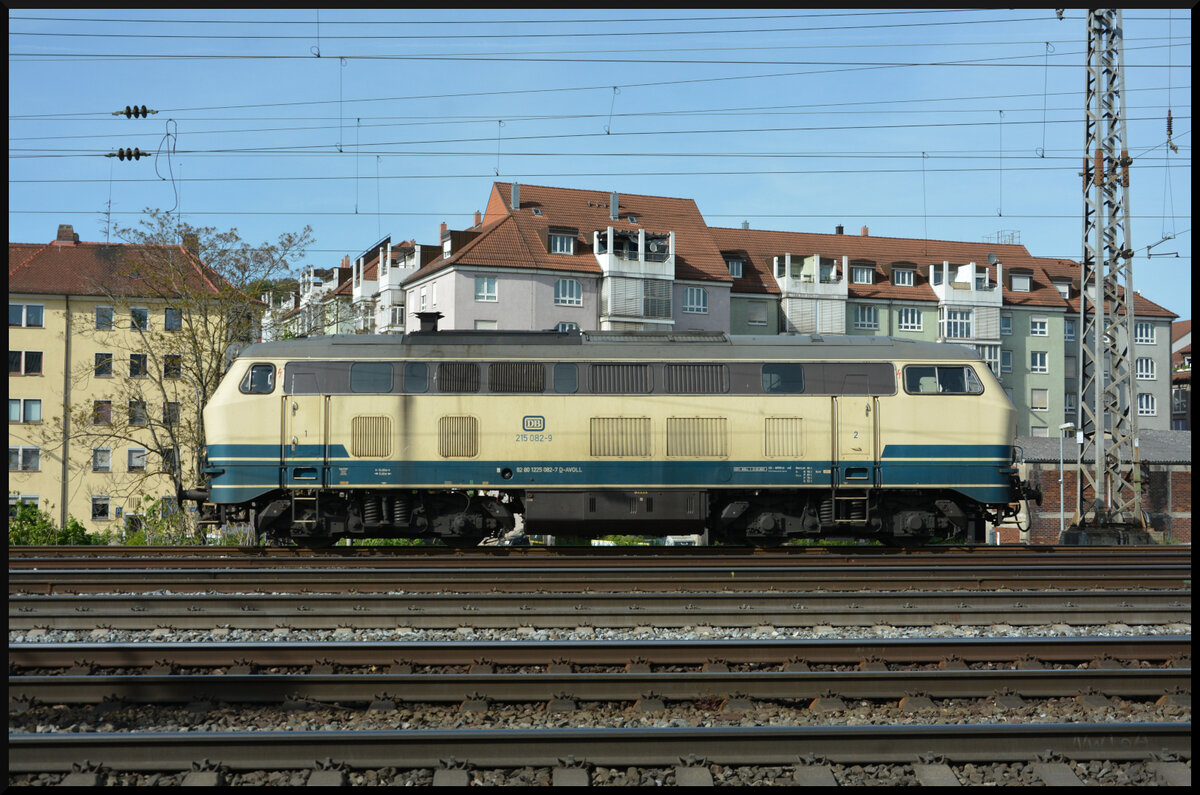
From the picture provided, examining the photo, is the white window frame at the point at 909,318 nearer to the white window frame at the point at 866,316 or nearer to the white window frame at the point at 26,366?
the white window frame at the point at 866,316

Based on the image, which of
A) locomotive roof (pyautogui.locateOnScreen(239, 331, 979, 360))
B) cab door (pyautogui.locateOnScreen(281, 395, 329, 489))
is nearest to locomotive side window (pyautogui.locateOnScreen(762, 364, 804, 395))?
locomotive roof (pyautogui.locateOnScreen(239, 331, 979, 360))

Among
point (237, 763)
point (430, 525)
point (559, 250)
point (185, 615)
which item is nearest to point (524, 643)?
point (237, 763)

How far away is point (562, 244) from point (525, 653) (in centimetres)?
4596

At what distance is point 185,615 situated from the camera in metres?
9.91

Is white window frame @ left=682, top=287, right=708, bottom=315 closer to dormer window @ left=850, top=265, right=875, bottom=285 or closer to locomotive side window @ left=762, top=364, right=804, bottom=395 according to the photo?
dormer window @ left=850, top=265, right=875, bottom=285

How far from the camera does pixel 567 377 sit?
606 inches

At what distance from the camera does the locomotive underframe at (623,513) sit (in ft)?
50.4

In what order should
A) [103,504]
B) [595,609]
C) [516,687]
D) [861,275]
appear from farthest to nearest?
[861,275]
[103,504]
[595,609]
[516,687]

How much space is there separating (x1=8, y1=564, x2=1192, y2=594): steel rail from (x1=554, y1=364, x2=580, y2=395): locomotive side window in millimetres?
3440

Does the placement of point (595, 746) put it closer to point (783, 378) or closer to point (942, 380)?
point (783, 378)

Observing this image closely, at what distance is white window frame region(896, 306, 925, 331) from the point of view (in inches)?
2475

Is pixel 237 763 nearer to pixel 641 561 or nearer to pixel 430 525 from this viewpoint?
pixel 641 561

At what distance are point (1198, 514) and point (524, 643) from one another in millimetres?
5085

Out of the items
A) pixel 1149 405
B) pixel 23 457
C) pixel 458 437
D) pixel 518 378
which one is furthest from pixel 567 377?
pixel 1149 405
